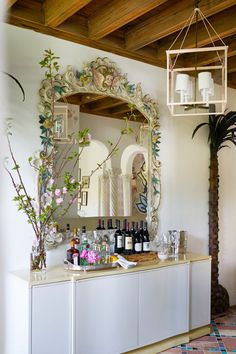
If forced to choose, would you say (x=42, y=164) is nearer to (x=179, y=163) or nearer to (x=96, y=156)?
(x=96, y=156)

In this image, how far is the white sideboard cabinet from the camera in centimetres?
265

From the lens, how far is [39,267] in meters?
2.89

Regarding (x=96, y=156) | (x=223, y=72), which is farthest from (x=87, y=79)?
(x=223, y=72)

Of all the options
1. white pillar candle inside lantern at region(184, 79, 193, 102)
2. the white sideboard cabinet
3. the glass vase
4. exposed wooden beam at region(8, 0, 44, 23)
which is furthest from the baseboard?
exposed wooden beam at region(8, 0, 44, 23)

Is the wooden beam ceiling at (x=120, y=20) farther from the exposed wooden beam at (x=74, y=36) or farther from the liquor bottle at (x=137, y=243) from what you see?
the liquor bottle at (x=137, y=243)

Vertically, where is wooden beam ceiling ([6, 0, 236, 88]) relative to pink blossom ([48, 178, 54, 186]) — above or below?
above

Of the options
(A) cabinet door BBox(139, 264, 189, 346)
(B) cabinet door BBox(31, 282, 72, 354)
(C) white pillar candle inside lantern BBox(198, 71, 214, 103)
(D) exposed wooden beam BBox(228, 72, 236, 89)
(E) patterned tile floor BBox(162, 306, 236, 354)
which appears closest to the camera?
(C) white pillar candle inside lantern BBox(198, 71, 214, 103)

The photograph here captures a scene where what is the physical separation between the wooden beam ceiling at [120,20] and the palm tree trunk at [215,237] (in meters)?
1.31

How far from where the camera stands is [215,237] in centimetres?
430

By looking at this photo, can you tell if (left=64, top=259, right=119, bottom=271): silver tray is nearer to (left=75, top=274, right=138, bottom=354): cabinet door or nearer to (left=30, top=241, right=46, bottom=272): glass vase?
A: (left=75, top=274, right=138, bottom=354): cabinet door

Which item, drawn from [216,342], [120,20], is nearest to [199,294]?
[216,342]

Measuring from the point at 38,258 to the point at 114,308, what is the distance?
74 centimetres

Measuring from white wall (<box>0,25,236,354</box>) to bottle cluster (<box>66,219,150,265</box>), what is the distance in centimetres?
20

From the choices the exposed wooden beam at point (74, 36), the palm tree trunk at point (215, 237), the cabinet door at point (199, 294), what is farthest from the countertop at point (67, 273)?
the exposed wooden beam at point (74, 36)
